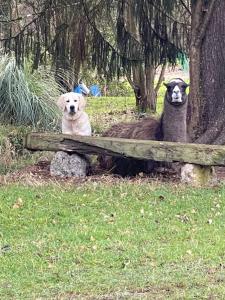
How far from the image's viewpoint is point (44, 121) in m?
15.2

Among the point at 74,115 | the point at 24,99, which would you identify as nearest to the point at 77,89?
the point at 24,99

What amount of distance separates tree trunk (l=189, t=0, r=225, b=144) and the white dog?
167 centimetres

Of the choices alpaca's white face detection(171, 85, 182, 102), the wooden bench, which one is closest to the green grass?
the wooden bench

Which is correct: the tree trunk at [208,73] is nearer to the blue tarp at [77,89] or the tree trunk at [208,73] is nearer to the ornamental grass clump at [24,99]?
the ornamental grass clump at [24,99]

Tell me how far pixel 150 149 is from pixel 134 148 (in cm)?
24

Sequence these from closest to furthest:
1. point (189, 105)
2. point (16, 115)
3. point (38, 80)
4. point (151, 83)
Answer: point (189, 105), point (16, 115), point (38, 80), point (151, 83)

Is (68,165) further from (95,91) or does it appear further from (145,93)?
(95,91)

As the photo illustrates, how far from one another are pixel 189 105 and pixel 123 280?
589 cm

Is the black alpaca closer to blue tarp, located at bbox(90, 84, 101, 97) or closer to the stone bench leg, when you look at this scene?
the stone bench leg

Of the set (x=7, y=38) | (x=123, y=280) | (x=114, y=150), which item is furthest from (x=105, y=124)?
(x=123, y=280)

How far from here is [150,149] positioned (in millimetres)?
9766

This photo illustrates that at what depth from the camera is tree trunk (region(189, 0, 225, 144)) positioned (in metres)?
11.2

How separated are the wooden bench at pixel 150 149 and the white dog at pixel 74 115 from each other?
1.46 feet

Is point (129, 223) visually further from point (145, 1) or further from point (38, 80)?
point (38, 80)
